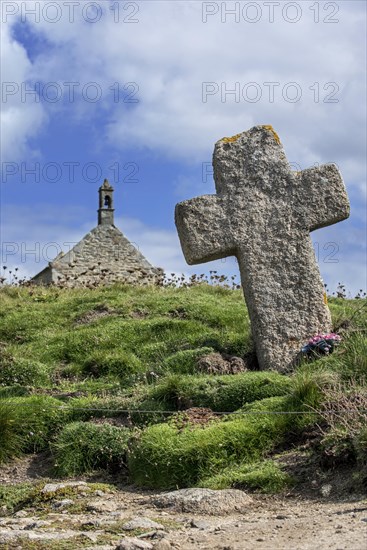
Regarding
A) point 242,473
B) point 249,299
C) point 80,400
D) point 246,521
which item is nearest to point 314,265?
point 249,299

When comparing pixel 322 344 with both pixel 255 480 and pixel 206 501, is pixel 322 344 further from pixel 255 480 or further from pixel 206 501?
pixel 206 501

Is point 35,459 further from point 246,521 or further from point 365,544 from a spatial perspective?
point 365,544

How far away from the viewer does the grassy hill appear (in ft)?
27.9

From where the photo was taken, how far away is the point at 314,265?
12367 millimetres

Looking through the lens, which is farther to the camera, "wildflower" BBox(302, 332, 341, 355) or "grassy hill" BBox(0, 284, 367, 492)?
"wildflower" BBox(302, 332, 341, 355)

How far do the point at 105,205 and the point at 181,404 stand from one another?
36.3m

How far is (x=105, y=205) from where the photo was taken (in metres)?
46.0

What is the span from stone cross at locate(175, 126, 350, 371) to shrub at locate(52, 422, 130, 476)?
3168 millimetres

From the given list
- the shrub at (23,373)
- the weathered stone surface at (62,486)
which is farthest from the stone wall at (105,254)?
the weathered stone surface at (62,486)

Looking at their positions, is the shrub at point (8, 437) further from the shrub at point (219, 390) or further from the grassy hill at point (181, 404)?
the shrub at point (219, 390)

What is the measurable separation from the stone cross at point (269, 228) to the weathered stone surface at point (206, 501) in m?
4.37

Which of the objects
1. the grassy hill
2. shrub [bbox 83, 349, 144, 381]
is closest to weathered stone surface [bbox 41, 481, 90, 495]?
the grassy hill

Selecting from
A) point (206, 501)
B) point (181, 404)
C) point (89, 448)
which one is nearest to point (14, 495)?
point (89, 448)

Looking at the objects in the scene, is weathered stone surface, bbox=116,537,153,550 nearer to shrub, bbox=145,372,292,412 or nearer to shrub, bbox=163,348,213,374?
shrub, bbox=145,372,292,412
